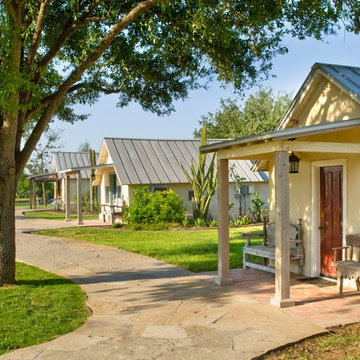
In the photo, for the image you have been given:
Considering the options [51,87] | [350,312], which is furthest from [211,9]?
[350,312]

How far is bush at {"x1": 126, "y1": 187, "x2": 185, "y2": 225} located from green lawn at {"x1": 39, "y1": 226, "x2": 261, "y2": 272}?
108 centimetres

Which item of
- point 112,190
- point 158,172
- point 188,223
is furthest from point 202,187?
point 112,190

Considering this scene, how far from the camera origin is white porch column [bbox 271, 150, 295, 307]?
7492 mm

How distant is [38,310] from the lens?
7324 millimetres

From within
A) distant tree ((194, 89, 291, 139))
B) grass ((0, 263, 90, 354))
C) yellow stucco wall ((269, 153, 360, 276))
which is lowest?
grass ((0, 263, 90, 354))

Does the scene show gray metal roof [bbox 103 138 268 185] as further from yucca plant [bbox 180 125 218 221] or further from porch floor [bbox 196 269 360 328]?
porch floor [bbox 196 269 360 328]

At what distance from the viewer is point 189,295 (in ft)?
27.3

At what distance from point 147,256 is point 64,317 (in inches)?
241

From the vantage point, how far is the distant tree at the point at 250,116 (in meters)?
45.1

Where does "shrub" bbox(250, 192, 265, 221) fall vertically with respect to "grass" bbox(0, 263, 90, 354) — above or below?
above

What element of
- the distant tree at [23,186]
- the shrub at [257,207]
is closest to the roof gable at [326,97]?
the shrub at [257,207]

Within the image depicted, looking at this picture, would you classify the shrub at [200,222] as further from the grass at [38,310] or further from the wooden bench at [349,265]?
the wooden bench at [349,265]

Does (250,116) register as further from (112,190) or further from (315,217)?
(315,217)

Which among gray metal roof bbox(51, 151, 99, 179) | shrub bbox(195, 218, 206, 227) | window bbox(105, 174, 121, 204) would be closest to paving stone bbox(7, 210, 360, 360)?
shrub bbox(195, 218, 206, 227)
